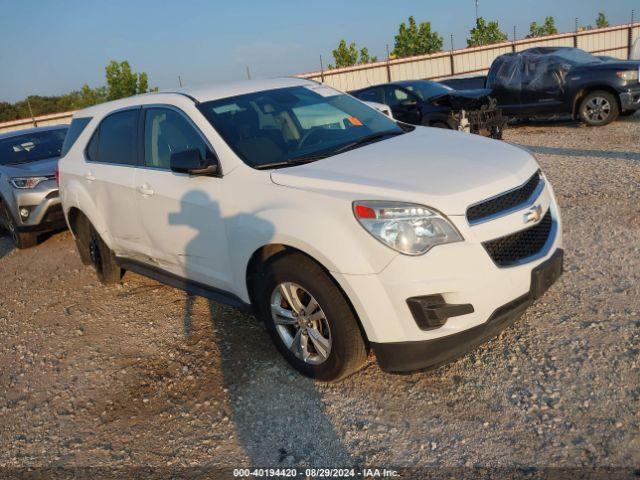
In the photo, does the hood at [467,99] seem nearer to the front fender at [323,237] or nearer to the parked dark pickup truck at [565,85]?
the parked dark pickup truck at [565,85]

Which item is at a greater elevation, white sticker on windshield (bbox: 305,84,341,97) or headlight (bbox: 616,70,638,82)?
white sticker on windshield (bbox: 305,84,341,97)

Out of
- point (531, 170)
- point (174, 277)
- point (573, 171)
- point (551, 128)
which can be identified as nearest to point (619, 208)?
point (573, 171)

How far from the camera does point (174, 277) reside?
14.4 ft

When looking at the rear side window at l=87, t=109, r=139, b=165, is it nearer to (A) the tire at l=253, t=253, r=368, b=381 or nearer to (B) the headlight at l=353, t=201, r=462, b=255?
(A) the tire at l=253, t=253, r=368, b=381

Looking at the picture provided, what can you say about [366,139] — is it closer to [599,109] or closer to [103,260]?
[103,260]

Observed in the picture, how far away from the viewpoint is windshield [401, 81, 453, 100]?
11.3 m


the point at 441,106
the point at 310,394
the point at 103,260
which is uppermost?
the point at 441,106

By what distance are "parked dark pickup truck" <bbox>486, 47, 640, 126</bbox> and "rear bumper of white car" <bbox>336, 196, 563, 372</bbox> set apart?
9497mm

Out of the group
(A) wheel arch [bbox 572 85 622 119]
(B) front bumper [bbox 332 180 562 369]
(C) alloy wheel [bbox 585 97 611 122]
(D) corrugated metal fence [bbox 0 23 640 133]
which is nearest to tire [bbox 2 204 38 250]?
(B) front bumper [bbox 332 180 562 369]

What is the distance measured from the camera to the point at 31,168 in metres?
7.73

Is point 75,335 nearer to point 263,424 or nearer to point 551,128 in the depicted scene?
point 263,424

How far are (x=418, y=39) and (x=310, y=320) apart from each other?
39.4 m

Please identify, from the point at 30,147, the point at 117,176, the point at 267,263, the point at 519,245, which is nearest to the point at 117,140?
the point at 117,176

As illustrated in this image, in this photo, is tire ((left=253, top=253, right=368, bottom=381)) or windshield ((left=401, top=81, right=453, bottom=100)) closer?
tire ((left=253, top=253, right=368, bottom=381))
